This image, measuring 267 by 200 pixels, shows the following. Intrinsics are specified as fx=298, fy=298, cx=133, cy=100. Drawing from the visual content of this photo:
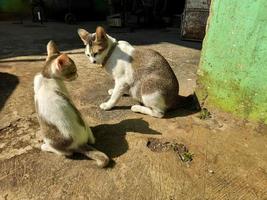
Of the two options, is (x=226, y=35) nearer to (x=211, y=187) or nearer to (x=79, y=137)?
(x=211, y=187)

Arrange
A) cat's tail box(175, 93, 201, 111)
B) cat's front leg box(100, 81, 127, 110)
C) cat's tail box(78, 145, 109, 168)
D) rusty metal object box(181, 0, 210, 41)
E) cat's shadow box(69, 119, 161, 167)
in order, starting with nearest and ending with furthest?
cat's tail box(78, 145, 109, 168) → cat's shadow box(69, 119, 161, 167) → cat's front leg box(100, 81, 127, 110) → cat's tail box(175, 93, 201, 111) → rusty metal object box(181, 0, 210, 41)

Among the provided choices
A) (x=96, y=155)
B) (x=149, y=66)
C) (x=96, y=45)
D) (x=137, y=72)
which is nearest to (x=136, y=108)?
(x=137, y=72)

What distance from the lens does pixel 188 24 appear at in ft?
28.8

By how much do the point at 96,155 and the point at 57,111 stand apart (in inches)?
23.2

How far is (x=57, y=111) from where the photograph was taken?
2.88m

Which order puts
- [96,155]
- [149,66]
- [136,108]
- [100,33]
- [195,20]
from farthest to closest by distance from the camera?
[195,20] < [136,108] < [149,66] < [100,33] < [96,155]

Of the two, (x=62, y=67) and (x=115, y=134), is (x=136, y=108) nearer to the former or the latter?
(x=115, y=134)

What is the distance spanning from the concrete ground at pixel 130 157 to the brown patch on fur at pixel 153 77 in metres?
0.34

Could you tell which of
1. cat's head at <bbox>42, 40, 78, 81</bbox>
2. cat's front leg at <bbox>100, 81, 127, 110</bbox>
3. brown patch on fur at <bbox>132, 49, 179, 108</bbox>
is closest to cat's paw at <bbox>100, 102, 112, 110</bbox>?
cat's front leg at <bbox>100, 81, 127, 110</bbox>

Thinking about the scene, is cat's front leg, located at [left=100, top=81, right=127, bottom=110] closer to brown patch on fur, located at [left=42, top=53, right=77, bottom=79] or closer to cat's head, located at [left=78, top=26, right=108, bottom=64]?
cat's head, located at [left=78, top=26, right=108, bottom=64]

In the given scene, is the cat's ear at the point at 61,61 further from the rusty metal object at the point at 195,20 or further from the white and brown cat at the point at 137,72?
the rusty metal object at the point at 195,20

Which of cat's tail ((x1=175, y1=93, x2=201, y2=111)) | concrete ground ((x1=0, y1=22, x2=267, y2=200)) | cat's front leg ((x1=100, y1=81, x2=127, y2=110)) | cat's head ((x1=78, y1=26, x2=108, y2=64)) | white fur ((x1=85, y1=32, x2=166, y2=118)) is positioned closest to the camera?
concrete ground ((x1=0, y1=22, x2=267, y2=200))

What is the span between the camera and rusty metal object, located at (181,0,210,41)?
8.54m

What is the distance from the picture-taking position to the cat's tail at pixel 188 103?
426 centimetres
